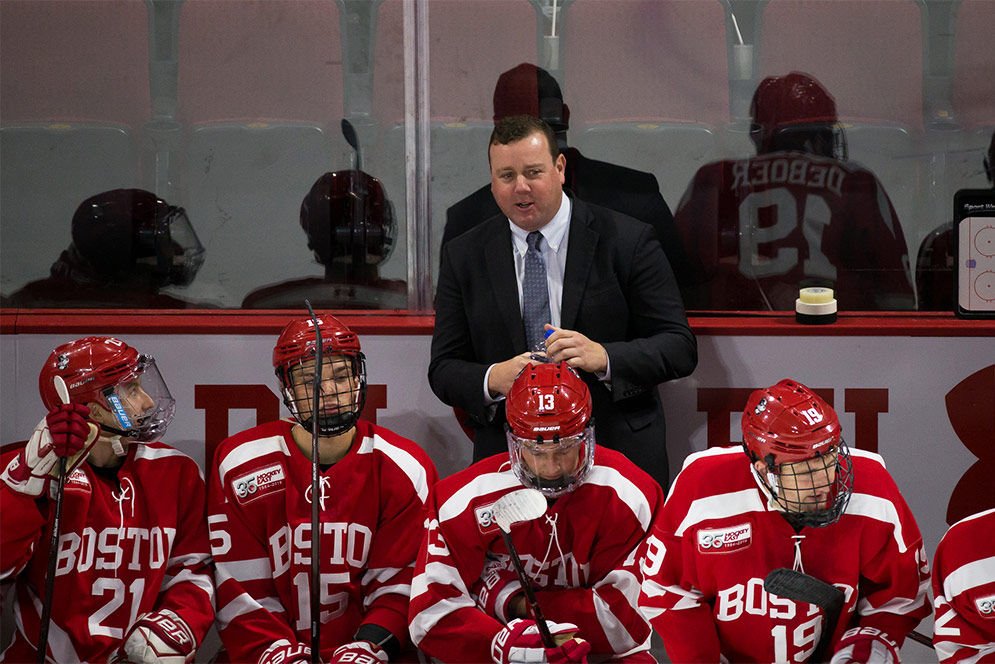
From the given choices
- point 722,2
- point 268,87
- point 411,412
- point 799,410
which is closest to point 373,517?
point 411,412

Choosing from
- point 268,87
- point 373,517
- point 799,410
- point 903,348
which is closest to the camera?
point 799,410

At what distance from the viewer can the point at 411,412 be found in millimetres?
3285

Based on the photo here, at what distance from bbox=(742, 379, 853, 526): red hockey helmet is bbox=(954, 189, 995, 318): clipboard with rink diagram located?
118 centimetres

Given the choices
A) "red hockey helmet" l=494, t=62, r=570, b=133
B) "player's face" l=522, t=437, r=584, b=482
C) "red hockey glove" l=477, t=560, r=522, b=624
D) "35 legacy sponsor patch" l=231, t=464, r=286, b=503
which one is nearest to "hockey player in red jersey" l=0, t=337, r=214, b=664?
"35 legacy sponsor patch" l=231, t=464, r=286, b=503

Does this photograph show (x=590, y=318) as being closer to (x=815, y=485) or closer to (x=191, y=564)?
(x=815, y=485)

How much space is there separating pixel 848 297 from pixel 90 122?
2.38 metres

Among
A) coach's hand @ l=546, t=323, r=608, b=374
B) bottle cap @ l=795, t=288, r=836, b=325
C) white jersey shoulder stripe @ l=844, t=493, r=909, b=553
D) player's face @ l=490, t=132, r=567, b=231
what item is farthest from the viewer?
bottle cap @ l=795, t=288, r=836, b=325

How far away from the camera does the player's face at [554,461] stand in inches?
96.1

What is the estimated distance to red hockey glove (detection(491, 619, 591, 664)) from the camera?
7.44ft

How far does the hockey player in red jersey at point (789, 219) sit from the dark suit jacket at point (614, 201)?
0.15 ft

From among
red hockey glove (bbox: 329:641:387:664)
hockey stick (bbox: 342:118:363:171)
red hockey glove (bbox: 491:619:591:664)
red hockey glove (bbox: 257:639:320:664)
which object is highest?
hockey stick (bbox: 342:118:363:171)

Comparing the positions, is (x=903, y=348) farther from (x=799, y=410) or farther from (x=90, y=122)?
(x=90, y=122)

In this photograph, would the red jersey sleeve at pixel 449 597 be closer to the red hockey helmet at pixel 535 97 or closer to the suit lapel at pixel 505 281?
the suit lapel at pixel 505 281

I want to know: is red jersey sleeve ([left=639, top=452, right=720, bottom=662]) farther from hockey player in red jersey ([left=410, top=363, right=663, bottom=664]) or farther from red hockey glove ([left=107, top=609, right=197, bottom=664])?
red hockey glove ([left=107, top=609, right=197, bottom=664])
